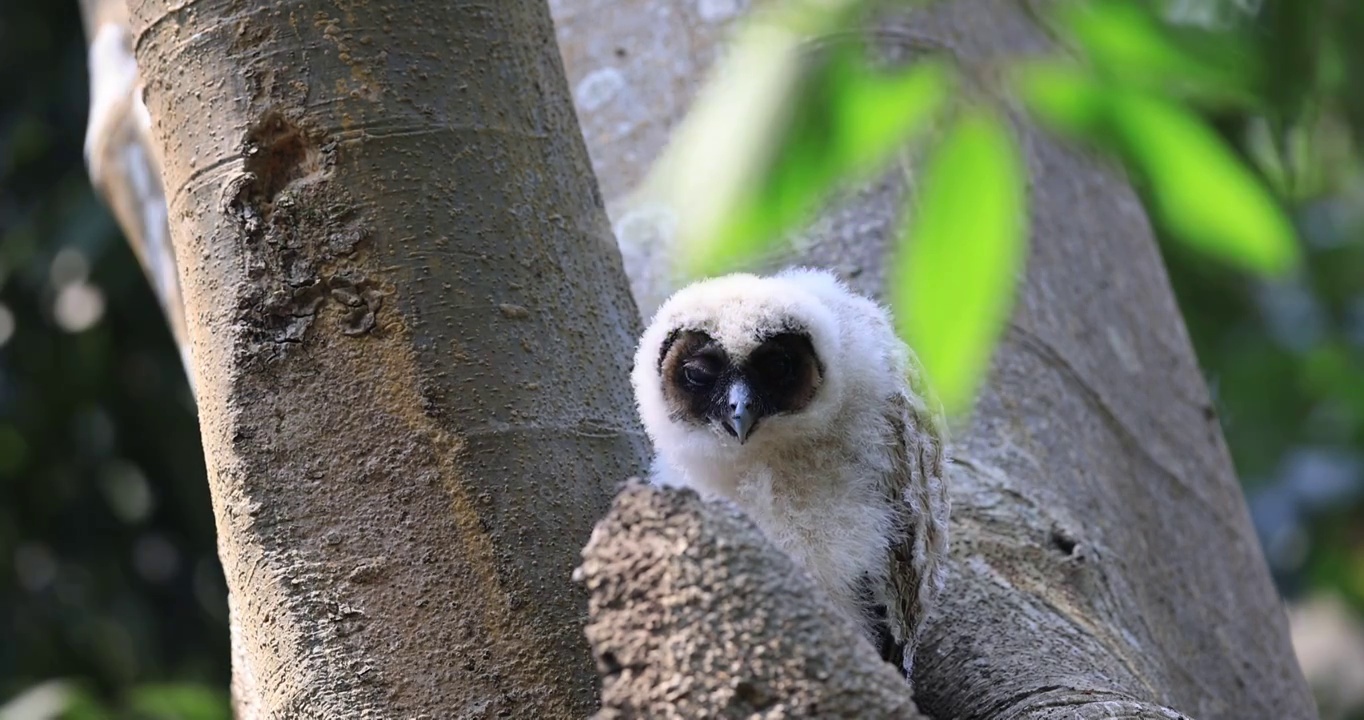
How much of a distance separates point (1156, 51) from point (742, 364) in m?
1.33

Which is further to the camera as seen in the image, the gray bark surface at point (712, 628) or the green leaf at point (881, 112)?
the gray bark surface at point (712, 628)

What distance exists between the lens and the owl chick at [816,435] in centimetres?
286

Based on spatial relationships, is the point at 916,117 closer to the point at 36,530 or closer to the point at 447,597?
the point at 447,597

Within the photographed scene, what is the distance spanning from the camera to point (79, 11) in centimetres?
677

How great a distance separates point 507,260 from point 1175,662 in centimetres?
208

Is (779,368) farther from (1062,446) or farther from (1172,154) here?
(1172,154)

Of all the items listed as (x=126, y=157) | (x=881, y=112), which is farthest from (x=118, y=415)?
(x=881, y=112)

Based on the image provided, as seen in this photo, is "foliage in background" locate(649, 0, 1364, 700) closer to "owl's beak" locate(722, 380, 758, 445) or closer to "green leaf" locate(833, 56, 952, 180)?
"green leaf" locate(833, 56, 952, 180)

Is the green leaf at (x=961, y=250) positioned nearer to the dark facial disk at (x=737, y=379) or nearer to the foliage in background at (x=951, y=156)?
the foliage in background at (x=951, y=156)

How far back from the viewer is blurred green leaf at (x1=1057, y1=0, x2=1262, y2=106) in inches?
73.5

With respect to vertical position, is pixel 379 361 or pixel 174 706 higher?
pixel 174 706

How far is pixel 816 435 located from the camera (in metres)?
2.98

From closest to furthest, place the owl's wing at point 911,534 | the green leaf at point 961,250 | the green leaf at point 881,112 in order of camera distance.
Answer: the green leaf at point 961,250
the green leaf at point 881,112
the owl's wing at point 911,534

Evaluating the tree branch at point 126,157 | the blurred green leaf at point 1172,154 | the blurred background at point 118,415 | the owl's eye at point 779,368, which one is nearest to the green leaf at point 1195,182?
the blurred green leaf at point 1172,154
